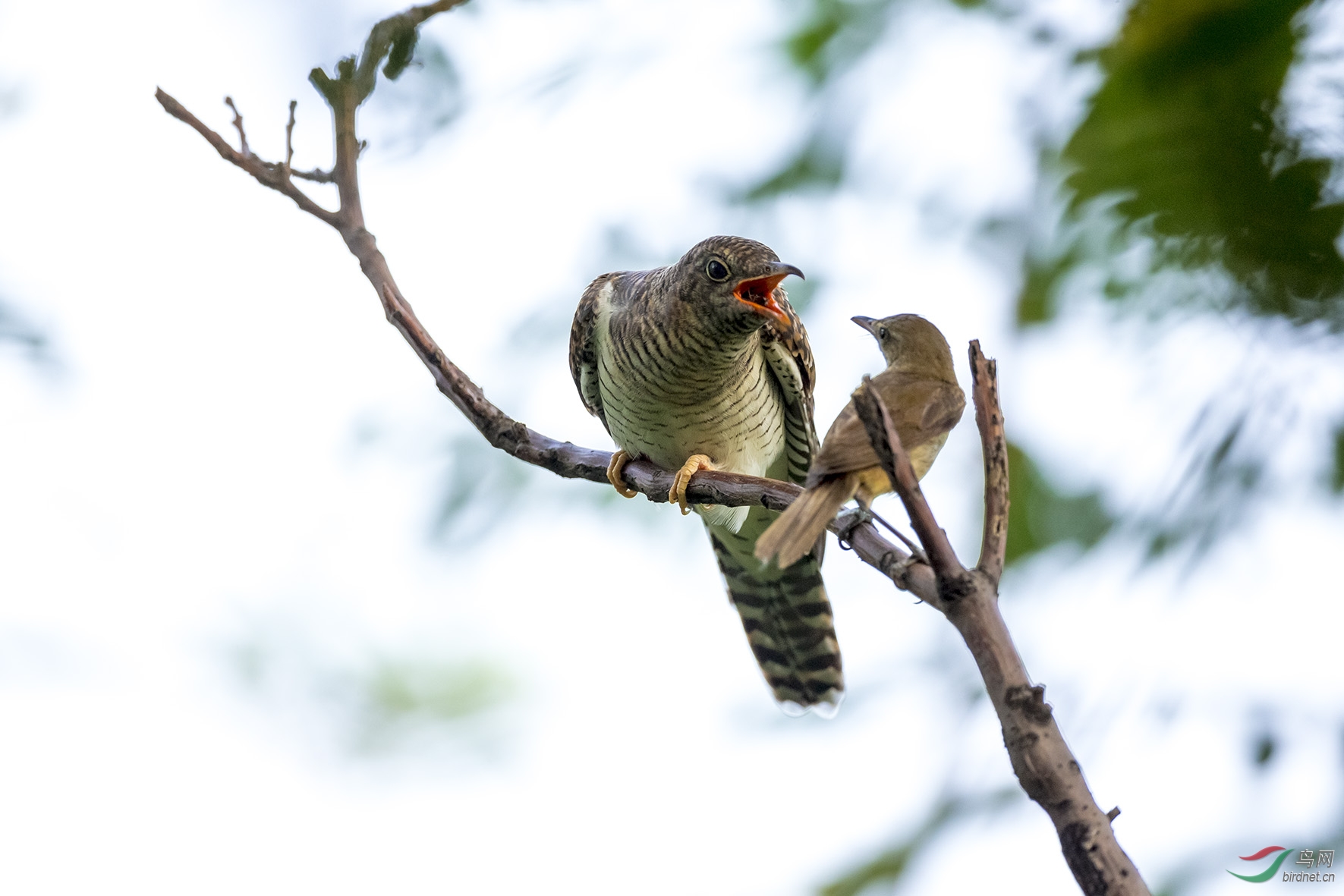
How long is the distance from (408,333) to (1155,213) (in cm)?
141

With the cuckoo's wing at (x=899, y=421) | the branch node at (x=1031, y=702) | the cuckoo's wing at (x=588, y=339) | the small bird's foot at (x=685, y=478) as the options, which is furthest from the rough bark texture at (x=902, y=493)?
the cuckoo's wing at (x=588, y=339)

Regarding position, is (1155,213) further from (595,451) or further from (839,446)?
(595,451)

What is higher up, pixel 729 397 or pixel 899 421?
pixel 729 397

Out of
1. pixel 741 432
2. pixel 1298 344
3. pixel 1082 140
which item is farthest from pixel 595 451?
pixel 1298 344

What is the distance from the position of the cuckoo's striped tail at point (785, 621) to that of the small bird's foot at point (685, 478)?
72 centimetres

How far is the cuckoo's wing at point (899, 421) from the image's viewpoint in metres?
1.42

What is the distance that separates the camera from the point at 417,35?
2230 millimetres

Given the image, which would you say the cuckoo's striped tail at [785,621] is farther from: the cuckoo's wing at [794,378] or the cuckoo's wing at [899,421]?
the cuckoo's wing at [899,421]

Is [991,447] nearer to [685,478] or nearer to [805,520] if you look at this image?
[805,520]

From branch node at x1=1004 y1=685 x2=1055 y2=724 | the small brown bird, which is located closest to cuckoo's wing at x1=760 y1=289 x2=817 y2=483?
the small brown bird

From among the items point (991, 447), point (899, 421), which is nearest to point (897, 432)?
point (899, 421)

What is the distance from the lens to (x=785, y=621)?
3652 mm

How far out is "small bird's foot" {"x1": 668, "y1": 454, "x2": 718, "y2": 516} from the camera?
8.64 feet
